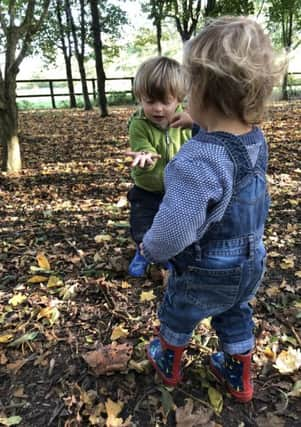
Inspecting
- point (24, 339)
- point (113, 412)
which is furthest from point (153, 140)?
point (113, 412)

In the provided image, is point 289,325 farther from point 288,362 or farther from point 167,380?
point 167,380

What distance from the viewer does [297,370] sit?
1.91 m

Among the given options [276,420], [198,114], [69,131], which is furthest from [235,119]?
[69,131]

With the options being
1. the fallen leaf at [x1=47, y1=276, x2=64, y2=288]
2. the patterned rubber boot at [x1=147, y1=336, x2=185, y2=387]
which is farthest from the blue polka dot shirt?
the fallen leaf at [x1=47, y1=276, x2=64, y2=288]

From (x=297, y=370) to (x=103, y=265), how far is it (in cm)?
144

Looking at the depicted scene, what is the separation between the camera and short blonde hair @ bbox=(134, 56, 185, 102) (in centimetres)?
202

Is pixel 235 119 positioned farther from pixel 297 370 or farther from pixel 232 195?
pixel 297 370

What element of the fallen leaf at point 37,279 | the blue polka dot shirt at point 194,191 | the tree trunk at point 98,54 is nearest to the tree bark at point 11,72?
the fallen leaf at point 37,279

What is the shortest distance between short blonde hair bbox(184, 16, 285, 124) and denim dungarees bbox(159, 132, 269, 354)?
0.10 meters

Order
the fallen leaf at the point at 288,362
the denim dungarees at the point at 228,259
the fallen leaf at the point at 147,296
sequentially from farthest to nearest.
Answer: the fallen leaf at the point at 147,296 → the fallen leaf at the point at 288,362 → the denim dungarees at the point at 228,259

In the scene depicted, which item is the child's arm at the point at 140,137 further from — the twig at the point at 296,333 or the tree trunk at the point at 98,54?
the tree trunk at the point at 98,54

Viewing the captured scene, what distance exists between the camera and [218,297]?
145 cm

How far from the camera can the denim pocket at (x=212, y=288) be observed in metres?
1.38

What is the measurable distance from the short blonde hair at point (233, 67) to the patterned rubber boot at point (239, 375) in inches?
40.2
